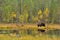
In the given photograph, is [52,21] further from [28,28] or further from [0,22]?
[0,22]

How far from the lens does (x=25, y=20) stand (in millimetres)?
8867

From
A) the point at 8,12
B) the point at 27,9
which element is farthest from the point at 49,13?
the point at 8,12

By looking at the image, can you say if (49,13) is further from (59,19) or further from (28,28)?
(28,28)

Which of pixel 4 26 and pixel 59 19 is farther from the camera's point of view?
pixel 59 19

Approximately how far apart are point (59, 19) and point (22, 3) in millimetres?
1874

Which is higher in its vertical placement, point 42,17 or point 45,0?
point 45,0

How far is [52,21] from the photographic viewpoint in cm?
878

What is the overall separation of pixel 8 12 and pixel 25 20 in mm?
878

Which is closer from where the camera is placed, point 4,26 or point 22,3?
point 4,26

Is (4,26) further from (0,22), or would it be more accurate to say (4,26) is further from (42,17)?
(42,17)

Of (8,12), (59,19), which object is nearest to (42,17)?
(59,19)

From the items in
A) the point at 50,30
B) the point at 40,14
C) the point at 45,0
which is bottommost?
the point at 50,30

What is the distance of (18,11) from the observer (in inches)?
350

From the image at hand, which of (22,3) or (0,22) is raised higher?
(22,3)
